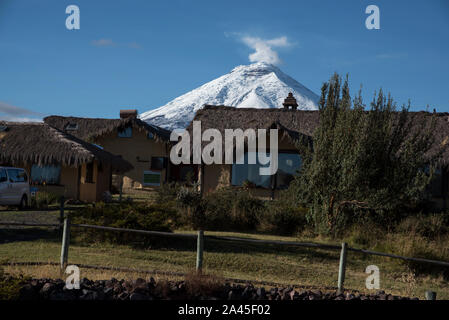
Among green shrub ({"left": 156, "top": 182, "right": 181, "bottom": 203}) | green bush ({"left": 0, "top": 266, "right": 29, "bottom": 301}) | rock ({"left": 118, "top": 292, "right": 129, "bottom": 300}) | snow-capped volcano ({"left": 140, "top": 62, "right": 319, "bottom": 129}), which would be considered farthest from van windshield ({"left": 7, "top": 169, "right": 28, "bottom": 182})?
snow-capped volcano ({"left": 140, "top": 62, "right": 319, "bottom": 129})

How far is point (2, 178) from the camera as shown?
16562 millimetres

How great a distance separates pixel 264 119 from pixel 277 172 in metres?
3.98

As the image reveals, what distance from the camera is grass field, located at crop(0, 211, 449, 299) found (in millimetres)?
9117

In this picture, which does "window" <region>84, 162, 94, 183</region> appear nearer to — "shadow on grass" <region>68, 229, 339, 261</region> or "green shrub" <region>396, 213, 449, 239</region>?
"shadow on grass" <region>68, 229, 339, 261</region>

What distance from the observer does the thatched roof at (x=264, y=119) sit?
23.9 meters

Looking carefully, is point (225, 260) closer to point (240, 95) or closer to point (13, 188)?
point (13, 188)

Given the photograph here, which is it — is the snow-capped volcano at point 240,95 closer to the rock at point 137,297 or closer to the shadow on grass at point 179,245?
the shadow on grass at point 179,245

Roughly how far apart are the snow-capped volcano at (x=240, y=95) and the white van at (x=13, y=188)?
64.4m

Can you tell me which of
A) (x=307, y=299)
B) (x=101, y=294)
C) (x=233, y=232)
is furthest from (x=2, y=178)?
(x=307, y=299)

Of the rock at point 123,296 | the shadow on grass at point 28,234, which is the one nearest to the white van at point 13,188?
the shadow on grass at point 28,234

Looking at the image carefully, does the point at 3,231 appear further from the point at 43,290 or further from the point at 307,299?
the point at 307,299

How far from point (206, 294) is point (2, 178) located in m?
12.9

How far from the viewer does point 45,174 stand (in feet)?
74.4

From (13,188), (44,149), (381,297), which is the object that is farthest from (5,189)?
(381,297)
